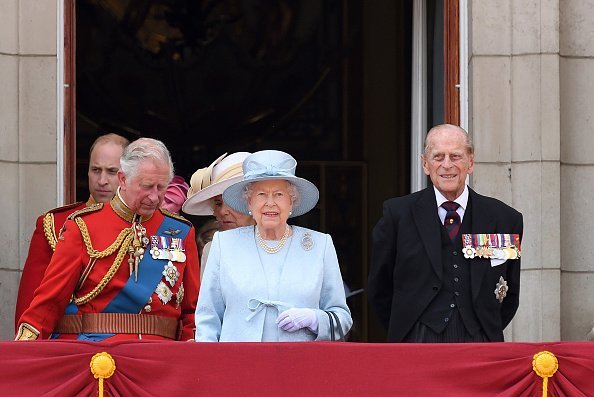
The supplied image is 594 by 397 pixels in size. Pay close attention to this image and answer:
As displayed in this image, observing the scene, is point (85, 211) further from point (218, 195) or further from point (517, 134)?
point (517, 134)

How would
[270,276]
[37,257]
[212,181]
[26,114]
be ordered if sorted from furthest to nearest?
1. [26,114]
2. [212,181]
3. [37,257]
4. [270,276]

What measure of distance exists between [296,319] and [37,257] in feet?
5.66

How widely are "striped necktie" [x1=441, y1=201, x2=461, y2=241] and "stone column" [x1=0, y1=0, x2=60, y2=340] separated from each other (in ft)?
7.83

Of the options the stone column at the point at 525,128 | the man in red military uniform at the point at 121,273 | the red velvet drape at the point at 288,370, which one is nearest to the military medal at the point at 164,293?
the man in red military uniform at the point at 121,273

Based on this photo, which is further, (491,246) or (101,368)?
(491,246)

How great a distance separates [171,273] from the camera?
271 inches

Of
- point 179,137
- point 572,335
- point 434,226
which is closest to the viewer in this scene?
point 434,226

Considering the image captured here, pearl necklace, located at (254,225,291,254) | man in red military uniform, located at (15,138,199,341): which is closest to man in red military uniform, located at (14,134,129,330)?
man in red military uniform, located at (15,138,199,341)

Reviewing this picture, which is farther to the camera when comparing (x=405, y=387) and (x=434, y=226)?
(x=434, y=226)

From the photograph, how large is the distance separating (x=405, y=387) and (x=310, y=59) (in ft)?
23.9

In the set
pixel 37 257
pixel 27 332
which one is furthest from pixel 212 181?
pixel 27 332

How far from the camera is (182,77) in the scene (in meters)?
13.2

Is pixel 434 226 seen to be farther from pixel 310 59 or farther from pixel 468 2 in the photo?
pixel 310 59

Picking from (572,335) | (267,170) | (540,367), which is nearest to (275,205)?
(267,170)
